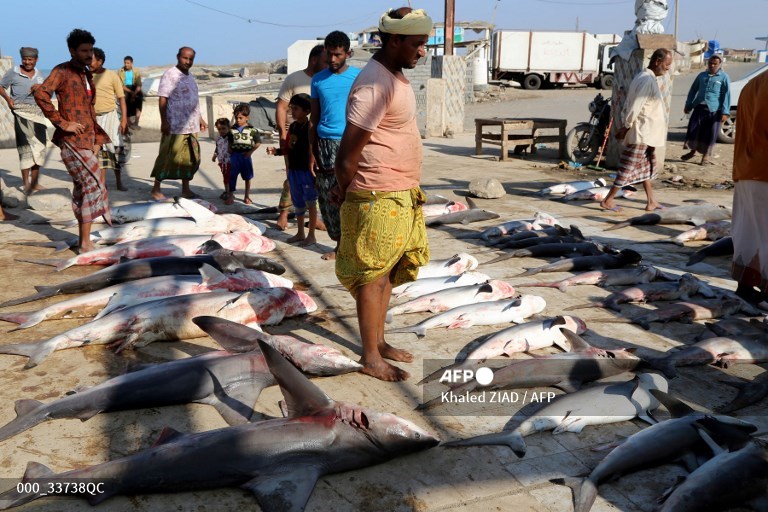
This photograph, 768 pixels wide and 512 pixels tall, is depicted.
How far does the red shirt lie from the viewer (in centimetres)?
601

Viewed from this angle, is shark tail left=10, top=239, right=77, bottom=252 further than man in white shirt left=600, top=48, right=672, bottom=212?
No

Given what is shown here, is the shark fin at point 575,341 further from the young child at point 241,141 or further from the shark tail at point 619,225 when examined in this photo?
the young child at point 241,141

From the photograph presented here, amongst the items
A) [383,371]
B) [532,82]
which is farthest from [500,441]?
[532,82]

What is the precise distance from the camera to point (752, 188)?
186 inches

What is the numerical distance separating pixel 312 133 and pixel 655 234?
14.7 ft

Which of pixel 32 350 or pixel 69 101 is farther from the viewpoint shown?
pixel 69 101

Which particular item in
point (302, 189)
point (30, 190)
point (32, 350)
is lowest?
point (32, 350)

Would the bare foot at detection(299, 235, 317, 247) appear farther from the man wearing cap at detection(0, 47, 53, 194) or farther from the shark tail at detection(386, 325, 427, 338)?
the man wearing cap at detection(0, 47, 53, 194)

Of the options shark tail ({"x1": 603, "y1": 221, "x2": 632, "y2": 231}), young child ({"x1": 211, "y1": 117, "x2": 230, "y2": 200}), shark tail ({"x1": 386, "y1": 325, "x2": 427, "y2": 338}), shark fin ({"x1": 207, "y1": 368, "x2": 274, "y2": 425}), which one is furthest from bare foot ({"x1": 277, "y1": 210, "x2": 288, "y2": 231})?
shark fin ({"x1": 207, "y1": 368, "x2": 274, "y2": 425})

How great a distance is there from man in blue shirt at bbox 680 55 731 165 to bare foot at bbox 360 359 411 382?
11355 millimetres

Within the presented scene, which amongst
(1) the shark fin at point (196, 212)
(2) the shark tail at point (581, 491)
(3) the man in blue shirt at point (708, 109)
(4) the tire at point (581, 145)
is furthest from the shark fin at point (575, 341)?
(3) the man in blue shirt at point (708, 109)

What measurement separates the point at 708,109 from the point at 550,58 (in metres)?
25.8

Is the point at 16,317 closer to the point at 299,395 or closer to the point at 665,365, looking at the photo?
the point at 299,395

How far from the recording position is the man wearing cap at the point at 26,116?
9.44 metres
